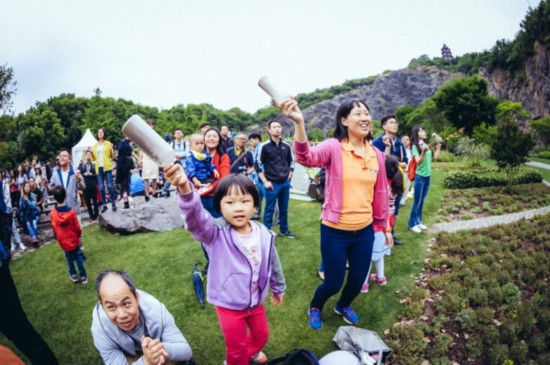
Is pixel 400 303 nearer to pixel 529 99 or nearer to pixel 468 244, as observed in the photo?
pixel 468 244

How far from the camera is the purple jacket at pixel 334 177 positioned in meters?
2.64

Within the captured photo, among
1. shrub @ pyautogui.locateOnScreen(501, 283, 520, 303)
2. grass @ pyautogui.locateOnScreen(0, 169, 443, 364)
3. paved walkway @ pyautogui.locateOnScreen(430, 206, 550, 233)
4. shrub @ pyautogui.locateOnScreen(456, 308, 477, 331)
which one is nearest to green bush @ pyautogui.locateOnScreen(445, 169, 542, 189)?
paved walkway @ pyautogui.locateOnScreen(430, 206, 550, 233)

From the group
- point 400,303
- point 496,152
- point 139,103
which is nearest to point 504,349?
point 400,303

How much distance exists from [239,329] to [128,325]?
80 cm

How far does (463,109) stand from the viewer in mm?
27016

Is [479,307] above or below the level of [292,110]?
below

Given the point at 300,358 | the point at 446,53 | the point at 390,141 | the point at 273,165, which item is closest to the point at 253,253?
the point at 300,358

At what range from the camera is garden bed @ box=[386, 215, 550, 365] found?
3.02 meters

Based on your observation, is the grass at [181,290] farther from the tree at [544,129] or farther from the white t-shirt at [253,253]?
the tree at [544,129]

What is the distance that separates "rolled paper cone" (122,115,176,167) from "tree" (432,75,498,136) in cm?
3116

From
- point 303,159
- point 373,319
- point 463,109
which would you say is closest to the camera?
point 303,159

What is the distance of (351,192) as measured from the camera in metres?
2.80

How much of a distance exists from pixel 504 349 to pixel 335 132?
2798mm

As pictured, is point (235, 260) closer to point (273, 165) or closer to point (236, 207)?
point (236, 207)
